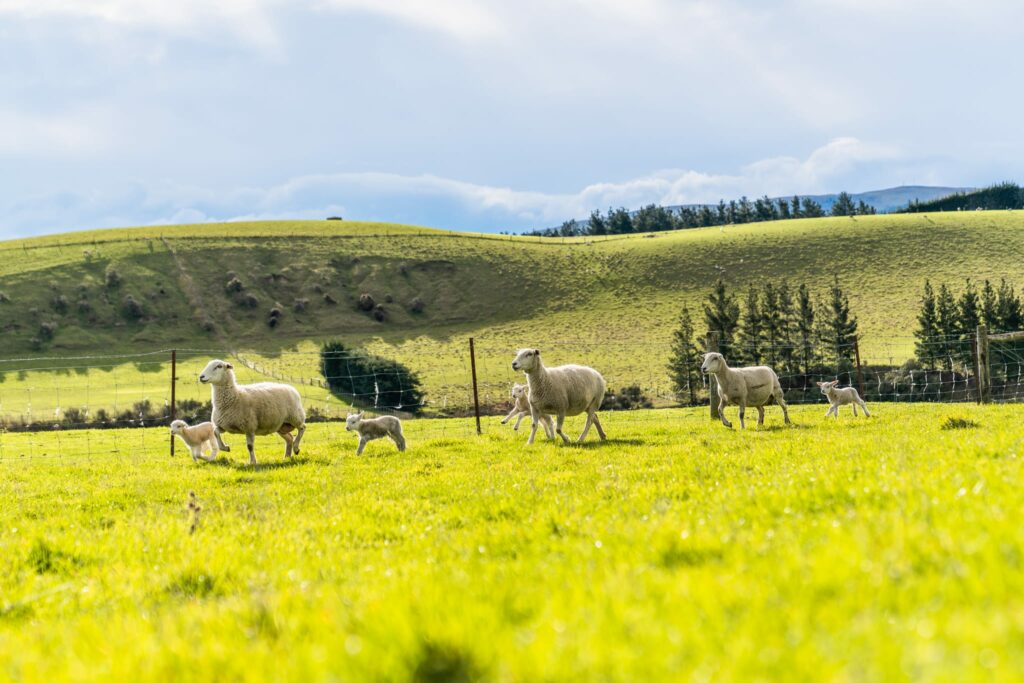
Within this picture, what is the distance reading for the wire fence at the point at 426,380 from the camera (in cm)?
4247

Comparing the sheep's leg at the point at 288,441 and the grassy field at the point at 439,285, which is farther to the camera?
the grassy field at the point at 439,285

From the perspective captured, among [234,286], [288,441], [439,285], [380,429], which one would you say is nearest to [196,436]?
[288,441]

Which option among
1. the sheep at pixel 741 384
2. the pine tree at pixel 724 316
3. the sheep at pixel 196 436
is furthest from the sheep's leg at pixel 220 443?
the pine tree at pixel 724 316

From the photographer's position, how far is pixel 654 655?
2246mm

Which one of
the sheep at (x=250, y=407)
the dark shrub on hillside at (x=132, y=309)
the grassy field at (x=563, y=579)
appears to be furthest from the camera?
the dark shrub on hillside at (x=132, y=309)

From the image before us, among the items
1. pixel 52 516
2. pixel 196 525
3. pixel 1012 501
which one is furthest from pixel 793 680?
pixel 52 516

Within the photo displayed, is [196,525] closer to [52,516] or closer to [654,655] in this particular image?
[52,516]

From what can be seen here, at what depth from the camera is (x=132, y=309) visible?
8944 cm

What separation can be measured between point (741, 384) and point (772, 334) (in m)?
59.8

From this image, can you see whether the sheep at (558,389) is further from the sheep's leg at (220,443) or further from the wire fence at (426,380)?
the wire fence at (426,380)

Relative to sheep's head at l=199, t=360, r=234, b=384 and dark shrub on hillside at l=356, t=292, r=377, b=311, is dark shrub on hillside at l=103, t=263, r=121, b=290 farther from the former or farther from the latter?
sheep's head at l=199, t=360, r=234, b=384

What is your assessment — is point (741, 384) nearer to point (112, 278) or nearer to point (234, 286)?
point (234, 286)

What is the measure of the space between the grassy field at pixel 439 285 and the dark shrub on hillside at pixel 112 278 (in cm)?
62

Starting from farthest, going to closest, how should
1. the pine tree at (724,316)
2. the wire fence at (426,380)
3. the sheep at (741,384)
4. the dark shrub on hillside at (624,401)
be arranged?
the pine tree at (724,316)
the dark shrub on hillside at (624,401)
the wire fence at (426,380)
the sheep at (741,384)
